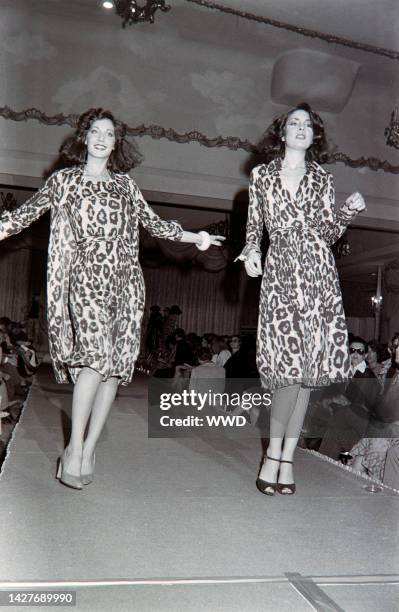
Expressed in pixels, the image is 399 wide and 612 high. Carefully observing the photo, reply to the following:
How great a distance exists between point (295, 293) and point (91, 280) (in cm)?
66

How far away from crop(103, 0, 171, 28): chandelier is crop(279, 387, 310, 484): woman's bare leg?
4.22m

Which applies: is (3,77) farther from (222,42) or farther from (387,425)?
(387,425)

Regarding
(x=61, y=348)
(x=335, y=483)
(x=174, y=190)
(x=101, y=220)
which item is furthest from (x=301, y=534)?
(x=174, y=190)

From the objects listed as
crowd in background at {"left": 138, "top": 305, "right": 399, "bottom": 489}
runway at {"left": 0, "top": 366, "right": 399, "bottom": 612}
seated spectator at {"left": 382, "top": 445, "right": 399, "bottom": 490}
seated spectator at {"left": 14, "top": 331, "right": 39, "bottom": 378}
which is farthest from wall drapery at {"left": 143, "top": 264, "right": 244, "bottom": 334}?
runway at {"left": 0, "top": 366, "right": 399, "bottom": 612}

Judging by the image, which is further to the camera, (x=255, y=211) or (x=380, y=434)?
(x=380, y=434)

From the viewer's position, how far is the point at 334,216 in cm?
220

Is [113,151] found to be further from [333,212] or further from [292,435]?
[292,435]

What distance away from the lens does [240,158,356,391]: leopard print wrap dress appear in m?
2.09

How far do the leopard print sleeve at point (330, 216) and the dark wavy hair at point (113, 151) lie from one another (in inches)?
26.9

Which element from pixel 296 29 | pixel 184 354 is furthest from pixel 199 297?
pixel 296 29

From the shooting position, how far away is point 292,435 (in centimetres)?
209

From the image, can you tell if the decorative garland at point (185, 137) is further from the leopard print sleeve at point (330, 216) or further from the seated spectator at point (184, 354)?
the leopard print sleeve at point (330, 216)

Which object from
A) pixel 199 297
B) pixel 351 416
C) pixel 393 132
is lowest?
pixel 351 416

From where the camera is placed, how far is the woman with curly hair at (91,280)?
2.02 m
